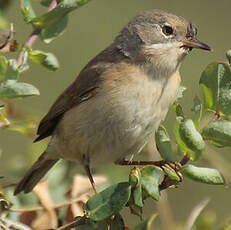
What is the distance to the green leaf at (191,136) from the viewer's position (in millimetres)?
2248

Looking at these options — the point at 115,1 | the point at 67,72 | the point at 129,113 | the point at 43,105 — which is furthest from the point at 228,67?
the point at 115,1

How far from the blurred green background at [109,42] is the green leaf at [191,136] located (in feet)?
8.26

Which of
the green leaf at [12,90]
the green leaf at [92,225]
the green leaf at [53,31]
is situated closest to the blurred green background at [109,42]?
the green leaf at [53,31]

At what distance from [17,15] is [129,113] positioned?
3399mm

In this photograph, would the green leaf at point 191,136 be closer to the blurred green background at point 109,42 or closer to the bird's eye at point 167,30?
the bird's eye at point 167,30

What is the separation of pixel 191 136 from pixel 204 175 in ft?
0.52

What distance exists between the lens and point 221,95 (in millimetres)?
2400

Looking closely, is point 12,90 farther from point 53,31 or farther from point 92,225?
point 92,225

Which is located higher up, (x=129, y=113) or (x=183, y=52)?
(x=183, y=52)

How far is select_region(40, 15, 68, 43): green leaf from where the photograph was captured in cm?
281

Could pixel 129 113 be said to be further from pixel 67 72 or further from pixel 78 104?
pixel 67 72

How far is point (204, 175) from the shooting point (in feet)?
7.36

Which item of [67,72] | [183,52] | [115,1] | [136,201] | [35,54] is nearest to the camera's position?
[136,201]

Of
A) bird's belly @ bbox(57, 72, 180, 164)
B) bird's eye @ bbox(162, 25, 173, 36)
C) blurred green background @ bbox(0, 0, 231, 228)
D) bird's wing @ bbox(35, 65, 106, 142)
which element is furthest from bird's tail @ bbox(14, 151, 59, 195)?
bird's eye @ bbox(162, 25, 173, 36)
